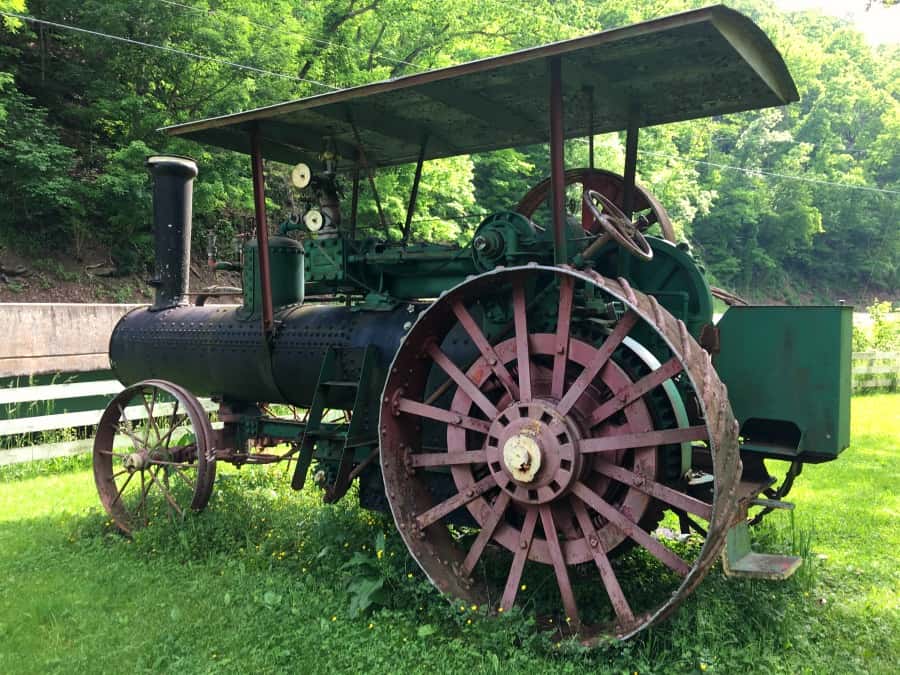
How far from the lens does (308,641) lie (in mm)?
3807

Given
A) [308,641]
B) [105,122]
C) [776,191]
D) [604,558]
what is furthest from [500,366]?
[776,191]

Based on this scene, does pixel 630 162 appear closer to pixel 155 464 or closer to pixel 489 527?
pixel 489 527

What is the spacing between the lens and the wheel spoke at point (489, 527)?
384 centimetres

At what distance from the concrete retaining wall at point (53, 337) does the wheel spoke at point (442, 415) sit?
24.8 ft

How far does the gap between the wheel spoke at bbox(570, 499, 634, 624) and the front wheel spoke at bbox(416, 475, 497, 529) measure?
0.46 m

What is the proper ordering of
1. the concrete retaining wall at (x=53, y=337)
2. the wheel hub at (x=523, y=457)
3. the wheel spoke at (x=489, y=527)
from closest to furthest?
the wheel hub at (x=523, y=457) < the wheel spoke at (x=489, y=527) < the concrete retaining wall at (x=53, y=337)

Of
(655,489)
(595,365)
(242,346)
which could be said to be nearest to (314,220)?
(242,346)

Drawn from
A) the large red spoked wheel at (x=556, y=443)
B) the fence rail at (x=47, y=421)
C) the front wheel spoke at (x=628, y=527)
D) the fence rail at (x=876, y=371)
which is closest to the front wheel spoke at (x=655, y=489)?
the large red spoked wheel at (x=556, y=443)

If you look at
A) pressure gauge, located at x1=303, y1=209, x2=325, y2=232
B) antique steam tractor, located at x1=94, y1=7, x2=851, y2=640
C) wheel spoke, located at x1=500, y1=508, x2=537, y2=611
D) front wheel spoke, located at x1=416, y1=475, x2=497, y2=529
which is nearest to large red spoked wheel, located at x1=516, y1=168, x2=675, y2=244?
antique steam tractor, located at x1=94, y1=7, x2=851, y2=640

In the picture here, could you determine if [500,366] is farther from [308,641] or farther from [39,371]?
[39,371]

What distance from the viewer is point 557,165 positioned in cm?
383

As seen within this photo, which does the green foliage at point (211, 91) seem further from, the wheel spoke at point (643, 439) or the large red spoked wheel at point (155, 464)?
the wheel spoke at point (643, 439)

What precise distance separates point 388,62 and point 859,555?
1637 centimetres

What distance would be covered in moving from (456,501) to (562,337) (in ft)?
3.53
